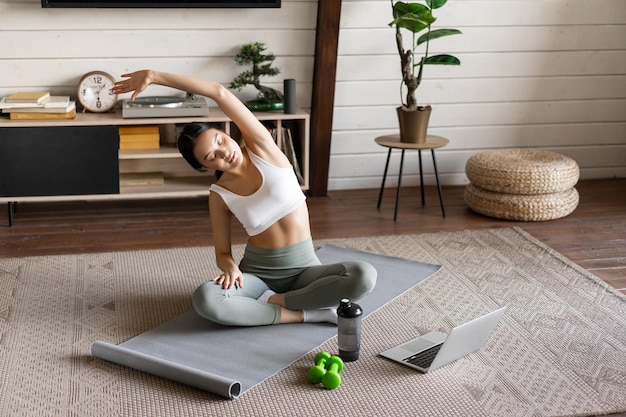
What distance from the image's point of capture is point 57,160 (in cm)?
364

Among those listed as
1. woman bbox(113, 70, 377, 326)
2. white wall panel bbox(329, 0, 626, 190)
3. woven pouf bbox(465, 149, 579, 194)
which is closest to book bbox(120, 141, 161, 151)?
white wall panel bbox(329, 0, 626, 190)

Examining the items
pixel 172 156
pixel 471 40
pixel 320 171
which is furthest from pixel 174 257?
pixel 471 40

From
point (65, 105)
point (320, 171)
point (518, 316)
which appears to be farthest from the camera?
point (320, 171)

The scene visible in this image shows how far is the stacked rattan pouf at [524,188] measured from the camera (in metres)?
3.75

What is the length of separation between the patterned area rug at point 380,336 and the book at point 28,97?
0.76 meters

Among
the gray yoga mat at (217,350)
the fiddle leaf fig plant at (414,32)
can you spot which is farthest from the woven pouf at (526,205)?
the gray yoga mat at (217,350)

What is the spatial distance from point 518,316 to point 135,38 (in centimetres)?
219

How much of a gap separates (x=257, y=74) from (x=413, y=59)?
76 centimetres

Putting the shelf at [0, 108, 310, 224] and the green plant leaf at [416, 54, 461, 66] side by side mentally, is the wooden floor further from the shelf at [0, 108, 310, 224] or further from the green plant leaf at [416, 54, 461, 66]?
the green plant leaf at [416, 54, 461, 66]

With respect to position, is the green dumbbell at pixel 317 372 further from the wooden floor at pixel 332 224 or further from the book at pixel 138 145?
the book at pixel 138 145

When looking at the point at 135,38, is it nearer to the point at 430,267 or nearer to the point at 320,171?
the point at 320,171

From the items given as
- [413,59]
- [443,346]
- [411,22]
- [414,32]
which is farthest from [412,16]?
[443,346]

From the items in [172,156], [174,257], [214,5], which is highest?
[214,5]

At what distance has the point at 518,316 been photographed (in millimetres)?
2723
